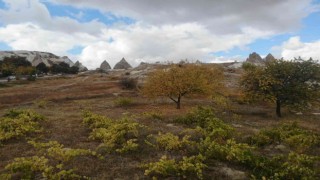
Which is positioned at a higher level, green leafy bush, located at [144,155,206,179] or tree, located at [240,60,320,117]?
tree, located at [240,60,320,117]

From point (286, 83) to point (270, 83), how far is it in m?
1.68

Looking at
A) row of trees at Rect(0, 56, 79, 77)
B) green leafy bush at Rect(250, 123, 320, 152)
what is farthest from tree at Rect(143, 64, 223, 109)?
row of trees at Rect(0, 56, 79, 77)

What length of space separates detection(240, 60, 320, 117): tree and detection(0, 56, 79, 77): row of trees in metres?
86.8

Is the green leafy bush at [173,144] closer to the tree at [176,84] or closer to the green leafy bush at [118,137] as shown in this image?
the green leafy bush at [118,137]

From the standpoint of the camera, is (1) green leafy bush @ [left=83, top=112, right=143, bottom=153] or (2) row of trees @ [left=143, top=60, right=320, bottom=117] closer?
(1) green leafy bush @ [left=83, top=112, right=143, bottom=153]

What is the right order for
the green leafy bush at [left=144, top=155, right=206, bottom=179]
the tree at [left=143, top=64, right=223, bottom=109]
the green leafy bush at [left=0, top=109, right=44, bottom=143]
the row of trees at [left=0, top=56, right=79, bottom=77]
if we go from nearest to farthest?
the green leafy bush at [left=144, top=155, right=206, bottom=179] → the green leafy bush at [left=0, top=109, right=44, bottom=143] → the tree at [left=143, top=64, right=223, bottom=109] → the row of trees at [left=0, top=56, right=79, bottom=77]

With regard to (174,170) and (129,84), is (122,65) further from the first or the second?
(174,170)

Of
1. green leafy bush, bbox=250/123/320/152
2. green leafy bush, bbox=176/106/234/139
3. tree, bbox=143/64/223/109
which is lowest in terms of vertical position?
green leafy bush, bbox=250/123/320/152

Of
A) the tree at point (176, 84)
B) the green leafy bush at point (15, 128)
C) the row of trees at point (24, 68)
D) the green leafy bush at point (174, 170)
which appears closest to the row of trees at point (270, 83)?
the tree at point (176, 84)

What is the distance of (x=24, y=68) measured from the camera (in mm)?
110250

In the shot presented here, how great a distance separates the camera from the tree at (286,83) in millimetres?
33000

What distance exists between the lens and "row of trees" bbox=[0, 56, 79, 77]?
341ft

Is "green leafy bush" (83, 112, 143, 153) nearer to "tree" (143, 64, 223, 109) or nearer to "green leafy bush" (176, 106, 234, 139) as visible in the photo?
"green leafy bush" (176, 106, 234, 139)

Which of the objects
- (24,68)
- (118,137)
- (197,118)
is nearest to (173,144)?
(118,137)
